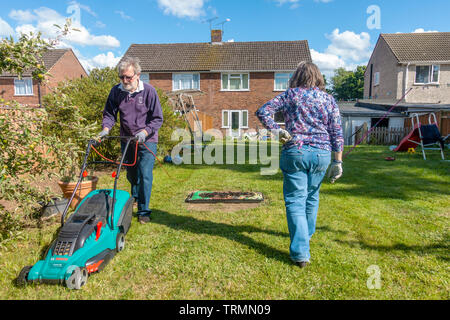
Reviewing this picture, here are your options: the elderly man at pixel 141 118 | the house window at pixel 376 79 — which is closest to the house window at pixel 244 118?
the house window at pixel 376 79

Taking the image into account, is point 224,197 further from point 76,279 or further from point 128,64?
point 76,279

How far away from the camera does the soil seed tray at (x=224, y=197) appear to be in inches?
216

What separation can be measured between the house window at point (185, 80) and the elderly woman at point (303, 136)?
74.1 ft

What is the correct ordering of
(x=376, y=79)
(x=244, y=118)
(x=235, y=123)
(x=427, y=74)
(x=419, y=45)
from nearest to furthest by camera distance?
1. (x=427, y=74)
2. (x=244, y=118)
3. (x=235, y=123)
4. (x=419, y=45)
5. (x=376, y=79)

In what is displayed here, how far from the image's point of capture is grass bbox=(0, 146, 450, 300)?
274 centimetres

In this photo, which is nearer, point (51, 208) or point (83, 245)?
point (83, 245)

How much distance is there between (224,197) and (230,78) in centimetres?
2047

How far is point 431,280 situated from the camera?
2869mm

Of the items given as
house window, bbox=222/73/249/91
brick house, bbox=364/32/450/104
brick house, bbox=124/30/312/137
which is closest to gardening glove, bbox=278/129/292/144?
brick house, bbox=124/30/312/137

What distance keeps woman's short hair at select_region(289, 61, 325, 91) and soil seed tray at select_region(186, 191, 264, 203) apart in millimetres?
2765

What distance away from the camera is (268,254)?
3451mm

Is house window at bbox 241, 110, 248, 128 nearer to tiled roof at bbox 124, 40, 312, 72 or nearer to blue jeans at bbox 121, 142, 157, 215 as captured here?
tiled roof at bbox 124, 40, 312, 72

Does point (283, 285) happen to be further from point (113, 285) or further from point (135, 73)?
point (135, 73)

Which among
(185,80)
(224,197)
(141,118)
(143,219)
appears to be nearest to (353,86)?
(185,80)
